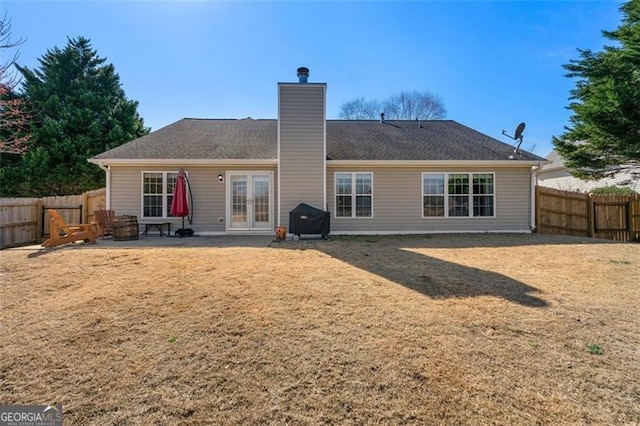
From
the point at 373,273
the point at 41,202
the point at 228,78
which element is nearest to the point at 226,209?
the point at 228,78

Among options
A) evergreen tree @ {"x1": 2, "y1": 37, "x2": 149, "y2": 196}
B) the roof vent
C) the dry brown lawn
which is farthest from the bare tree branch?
the dry brown lawn

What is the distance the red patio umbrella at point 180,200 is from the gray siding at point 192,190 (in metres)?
0.64

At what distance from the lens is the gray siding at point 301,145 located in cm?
1036

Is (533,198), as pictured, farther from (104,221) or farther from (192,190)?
(104,221)

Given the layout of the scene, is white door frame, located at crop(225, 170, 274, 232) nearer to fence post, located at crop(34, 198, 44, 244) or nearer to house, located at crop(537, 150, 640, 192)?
fence post, located at crop(34, 198, 44, 244)

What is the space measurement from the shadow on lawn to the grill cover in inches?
30.3

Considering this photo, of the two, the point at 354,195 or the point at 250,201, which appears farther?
the point at 354,195

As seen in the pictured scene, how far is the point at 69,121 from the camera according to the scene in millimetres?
17016

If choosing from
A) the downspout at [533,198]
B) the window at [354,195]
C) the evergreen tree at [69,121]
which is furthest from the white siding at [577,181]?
the evergreen tree at [69,121]

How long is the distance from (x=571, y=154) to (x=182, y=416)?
17.6 metres

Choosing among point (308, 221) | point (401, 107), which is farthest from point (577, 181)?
point (308, 221)

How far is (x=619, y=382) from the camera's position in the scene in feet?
7.61

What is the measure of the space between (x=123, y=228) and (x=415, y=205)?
991 centimetres

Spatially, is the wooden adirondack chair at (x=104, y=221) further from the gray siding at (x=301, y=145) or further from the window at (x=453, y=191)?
the window at (x=453, y=191)
